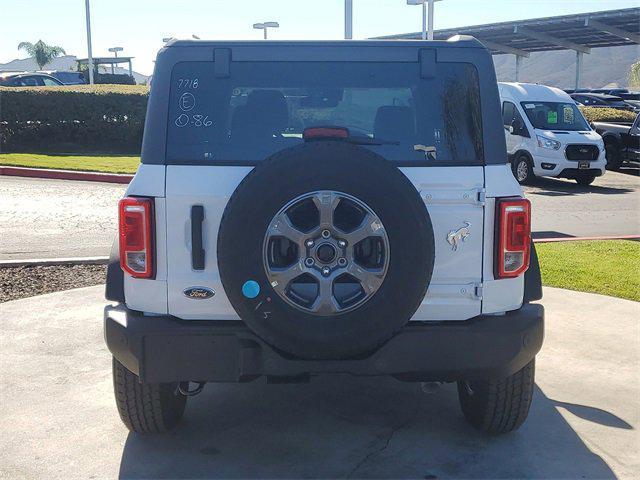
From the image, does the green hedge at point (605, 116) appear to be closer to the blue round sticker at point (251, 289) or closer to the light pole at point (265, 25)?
the light pole at point (265, 25)

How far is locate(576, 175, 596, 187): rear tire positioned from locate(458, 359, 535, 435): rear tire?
13.2m

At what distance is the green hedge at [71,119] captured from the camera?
19281mm

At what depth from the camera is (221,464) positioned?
3.96 metres

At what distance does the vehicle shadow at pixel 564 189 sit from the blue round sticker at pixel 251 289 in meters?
12.4

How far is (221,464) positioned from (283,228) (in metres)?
1.33

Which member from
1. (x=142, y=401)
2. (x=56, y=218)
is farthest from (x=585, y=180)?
(x=142, y=401)

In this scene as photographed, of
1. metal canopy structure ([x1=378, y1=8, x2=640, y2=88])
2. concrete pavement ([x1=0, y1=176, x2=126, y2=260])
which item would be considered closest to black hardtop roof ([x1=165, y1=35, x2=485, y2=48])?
concrete pavement ([x1=0, y1=176, x2=126, y2=260])

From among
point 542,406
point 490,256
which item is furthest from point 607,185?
point 490,256

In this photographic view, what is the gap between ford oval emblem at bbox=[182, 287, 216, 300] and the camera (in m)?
3.68

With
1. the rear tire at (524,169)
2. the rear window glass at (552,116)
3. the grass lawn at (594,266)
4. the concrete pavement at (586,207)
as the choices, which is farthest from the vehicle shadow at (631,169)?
the grass lawn at (594,266)

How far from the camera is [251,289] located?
3369mm

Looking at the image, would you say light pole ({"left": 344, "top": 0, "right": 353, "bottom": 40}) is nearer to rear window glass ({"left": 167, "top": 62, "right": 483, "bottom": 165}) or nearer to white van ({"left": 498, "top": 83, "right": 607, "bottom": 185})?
white van ({"left": 498, "top": 83, "right": 607, "bottom": 185})

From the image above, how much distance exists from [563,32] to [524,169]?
134ft

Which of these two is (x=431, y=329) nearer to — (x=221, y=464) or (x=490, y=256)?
(x=490, y=256)
